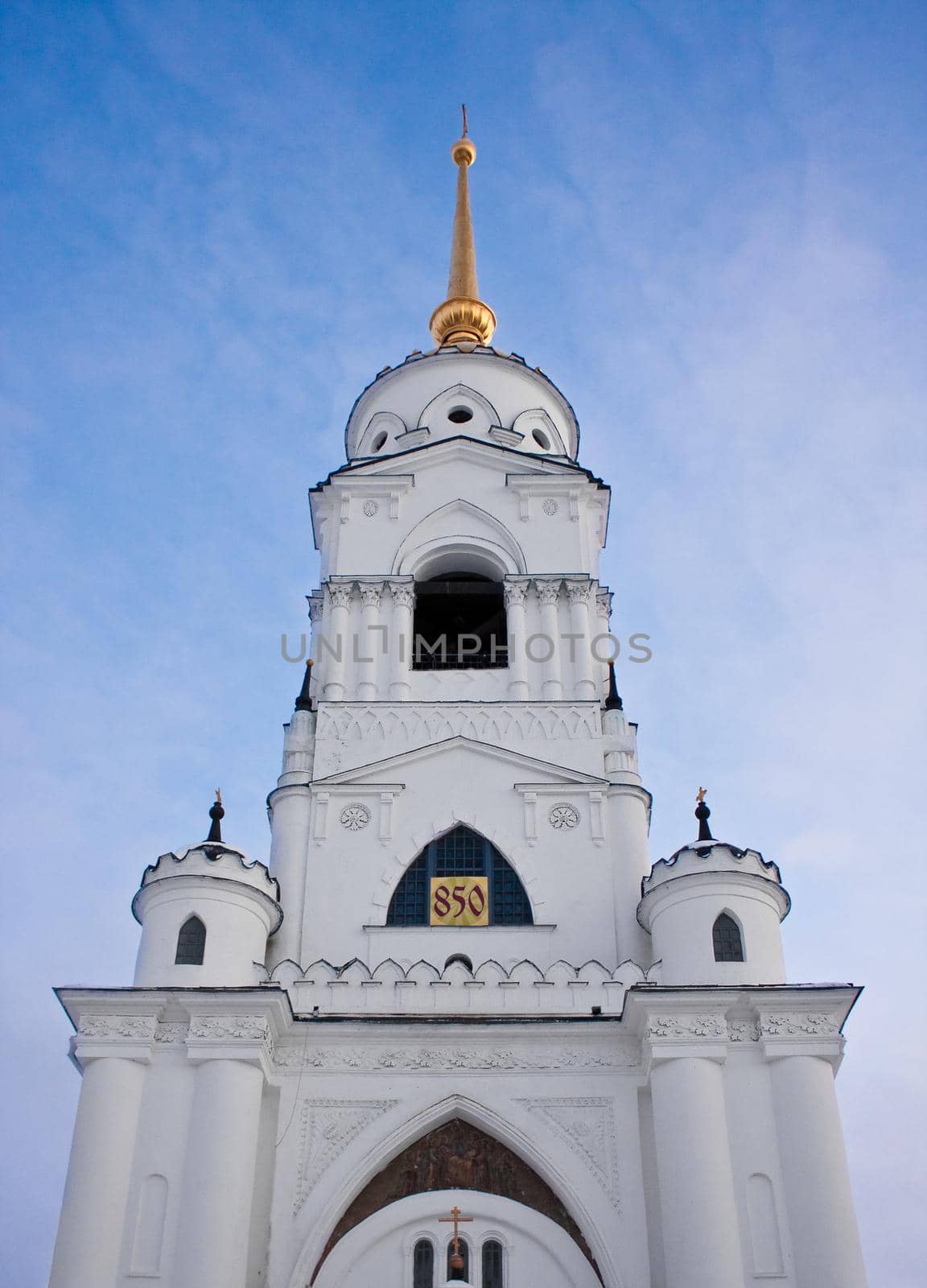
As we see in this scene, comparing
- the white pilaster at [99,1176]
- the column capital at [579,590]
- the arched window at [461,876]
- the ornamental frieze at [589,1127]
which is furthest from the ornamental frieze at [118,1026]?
the column capital at [579,590]

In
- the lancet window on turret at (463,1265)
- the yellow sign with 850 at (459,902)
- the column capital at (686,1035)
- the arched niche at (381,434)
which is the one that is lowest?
the lancet window on turret at (463,1265)

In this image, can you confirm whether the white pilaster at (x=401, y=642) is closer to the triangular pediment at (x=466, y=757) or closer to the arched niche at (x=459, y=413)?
the triangular pediment at (x=466, y=757)

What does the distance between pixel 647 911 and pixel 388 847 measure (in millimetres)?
3761

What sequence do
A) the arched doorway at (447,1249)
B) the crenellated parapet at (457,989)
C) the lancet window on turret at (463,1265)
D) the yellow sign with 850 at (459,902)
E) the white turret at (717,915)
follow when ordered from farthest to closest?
the yellow sign with 850 at (459,902)
the crenellated parapet at (457,989)
the white turret at (717,915)
the arched doorway at (447,1249)
the lancet window on turret at (463,1265)

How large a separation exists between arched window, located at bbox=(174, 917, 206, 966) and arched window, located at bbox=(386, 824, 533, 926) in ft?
8.85

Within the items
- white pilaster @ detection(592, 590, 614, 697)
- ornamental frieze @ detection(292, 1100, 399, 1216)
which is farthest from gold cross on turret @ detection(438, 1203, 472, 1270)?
white pilaster @ detection(592, 590, 614, 697)

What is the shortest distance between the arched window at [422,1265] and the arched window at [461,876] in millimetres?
4255

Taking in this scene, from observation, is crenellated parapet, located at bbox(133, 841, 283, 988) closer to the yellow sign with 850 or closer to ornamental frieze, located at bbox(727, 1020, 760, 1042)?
the yellow sign with 850

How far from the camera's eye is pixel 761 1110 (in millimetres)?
15430

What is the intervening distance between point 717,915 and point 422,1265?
207 inches

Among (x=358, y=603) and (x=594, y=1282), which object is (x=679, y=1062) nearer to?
(x=594, y=1282)

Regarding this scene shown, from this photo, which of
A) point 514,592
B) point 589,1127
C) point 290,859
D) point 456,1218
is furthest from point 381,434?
point 456,1218

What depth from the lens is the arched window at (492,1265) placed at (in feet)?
50.1

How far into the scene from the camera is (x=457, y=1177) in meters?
15.9
